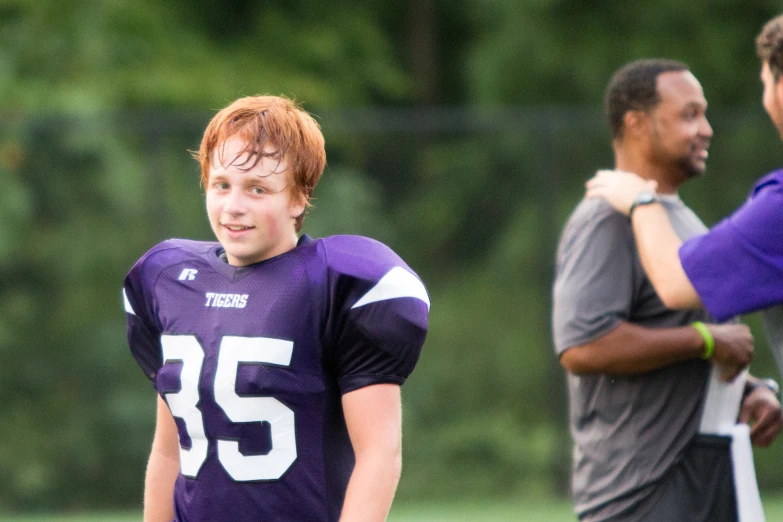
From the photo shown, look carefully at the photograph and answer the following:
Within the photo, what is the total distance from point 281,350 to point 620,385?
1297 millimetres

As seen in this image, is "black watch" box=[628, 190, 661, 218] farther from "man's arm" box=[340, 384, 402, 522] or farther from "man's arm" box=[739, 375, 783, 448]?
"man's arm" box=[340, 384, 402, 522]

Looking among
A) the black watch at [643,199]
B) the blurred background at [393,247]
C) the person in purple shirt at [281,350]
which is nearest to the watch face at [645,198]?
the black watch at [643,199]

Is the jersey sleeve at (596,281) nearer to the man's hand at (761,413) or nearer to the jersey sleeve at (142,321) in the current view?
the man's hand at (761,413)

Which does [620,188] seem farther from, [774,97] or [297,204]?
[297,204]

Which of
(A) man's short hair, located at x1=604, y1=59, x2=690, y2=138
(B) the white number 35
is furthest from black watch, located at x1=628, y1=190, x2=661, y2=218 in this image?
(B) the white number 35

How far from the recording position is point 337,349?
2.24 metres

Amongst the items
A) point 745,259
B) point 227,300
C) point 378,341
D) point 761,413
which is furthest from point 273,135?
point 761,413

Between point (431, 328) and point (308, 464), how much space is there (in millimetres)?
5862

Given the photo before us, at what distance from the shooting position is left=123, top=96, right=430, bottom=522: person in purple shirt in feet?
7.20

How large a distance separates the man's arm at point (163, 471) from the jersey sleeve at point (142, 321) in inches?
3.7

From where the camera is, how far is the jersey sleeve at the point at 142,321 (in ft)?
7.98

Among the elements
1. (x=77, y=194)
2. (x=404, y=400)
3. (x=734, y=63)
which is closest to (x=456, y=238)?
(x=404, y=400)

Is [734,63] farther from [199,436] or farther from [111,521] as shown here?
[199,436]

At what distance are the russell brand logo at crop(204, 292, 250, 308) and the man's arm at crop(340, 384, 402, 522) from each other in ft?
0.90
